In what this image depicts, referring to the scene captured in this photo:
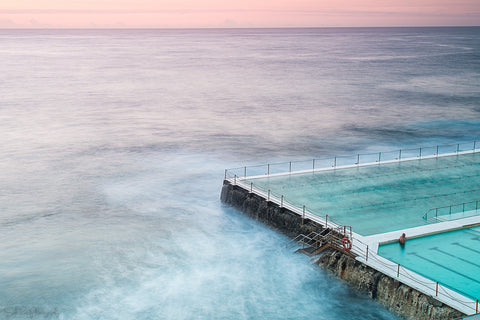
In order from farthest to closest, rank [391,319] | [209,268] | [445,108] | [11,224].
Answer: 1. [445,108]
2. [11,224]
3. [209,268]
4. [391,319]

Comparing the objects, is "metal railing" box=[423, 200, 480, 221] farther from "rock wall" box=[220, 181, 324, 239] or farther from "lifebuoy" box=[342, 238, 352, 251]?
"rock wall" box=[220, 181, 324, 239]

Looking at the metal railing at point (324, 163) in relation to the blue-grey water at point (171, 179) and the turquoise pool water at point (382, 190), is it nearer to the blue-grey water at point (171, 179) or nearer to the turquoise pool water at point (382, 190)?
the blue-grey water at point (171, 179)

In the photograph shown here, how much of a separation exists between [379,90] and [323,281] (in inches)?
2374

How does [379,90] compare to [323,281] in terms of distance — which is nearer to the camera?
[323,281]

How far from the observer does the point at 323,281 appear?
1888cm

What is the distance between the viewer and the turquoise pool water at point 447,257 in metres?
16.1

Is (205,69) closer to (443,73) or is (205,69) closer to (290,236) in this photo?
(443,73)

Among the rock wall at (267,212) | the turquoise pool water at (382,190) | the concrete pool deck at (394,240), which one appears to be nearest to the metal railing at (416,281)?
the concrete pool deck at (394,240)

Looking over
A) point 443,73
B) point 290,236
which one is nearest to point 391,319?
point 290,236

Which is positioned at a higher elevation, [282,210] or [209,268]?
[282,210]

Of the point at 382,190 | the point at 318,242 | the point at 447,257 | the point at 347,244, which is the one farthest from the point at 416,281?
the point at 382,190

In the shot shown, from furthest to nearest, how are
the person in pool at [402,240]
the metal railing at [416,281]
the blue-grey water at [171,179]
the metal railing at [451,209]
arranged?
1. the metal railing at [451,209]
2. the blue-grey water at [171,179]
3. the person in pool at [402,240]
4. the metal railing at [416,281]

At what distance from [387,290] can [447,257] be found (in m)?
2.50

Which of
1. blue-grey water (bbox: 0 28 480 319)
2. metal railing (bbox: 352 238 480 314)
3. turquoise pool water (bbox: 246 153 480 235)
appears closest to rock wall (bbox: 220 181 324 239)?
blue-grey water (bbox: 0 28 480 319)
